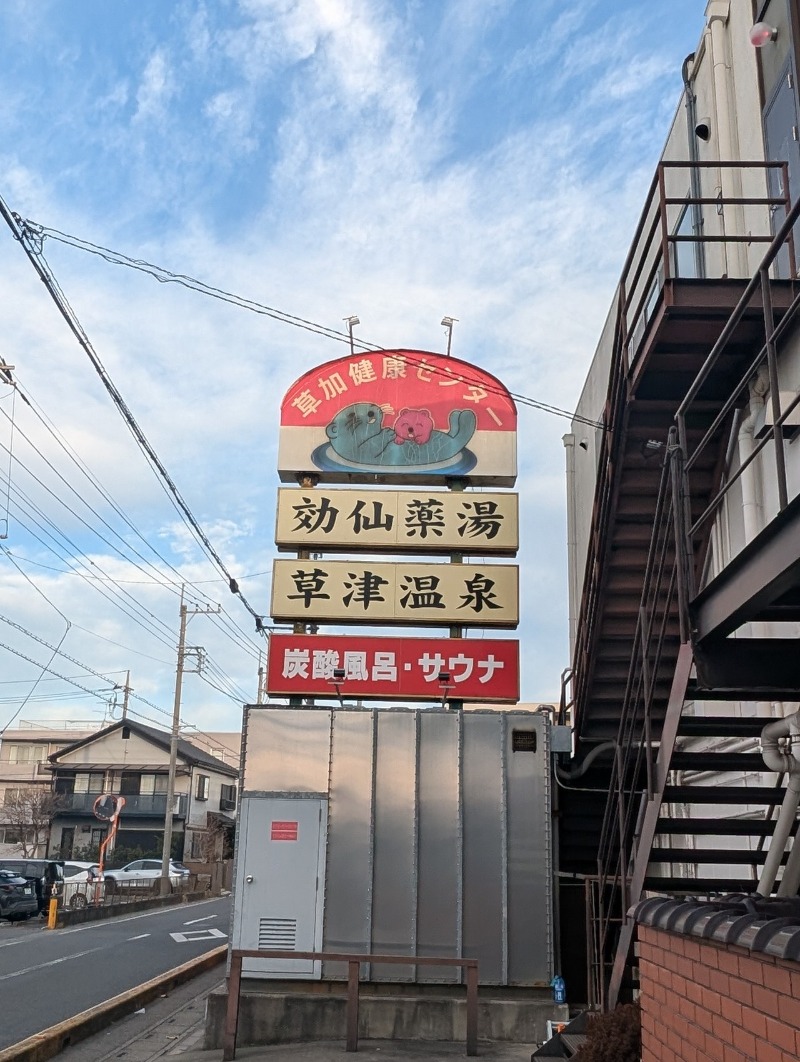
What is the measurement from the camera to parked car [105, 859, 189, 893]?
3512cm

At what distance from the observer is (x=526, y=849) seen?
1138 cm

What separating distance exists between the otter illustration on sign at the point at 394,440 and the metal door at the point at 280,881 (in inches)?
198

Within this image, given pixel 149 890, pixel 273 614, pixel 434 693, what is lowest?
pixel 149 890

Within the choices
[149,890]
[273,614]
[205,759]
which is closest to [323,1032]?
[273,614]

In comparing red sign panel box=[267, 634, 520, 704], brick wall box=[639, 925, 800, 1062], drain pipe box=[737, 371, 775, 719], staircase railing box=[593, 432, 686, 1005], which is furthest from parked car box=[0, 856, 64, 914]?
brick wall box=[639, 925, 800, 1062]

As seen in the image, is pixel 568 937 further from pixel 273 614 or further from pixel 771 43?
pixel 771 43

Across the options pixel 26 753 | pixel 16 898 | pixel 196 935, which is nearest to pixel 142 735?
pixel 26 753

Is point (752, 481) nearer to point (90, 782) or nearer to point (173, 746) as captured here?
point (173, 746)

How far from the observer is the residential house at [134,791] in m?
54.7

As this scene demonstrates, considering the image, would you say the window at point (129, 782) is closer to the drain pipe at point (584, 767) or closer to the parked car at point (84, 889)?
the parked car at point (84, 889)

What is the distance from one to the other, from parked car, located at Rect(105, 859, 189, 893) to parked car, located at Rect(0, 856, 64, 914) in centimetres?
362

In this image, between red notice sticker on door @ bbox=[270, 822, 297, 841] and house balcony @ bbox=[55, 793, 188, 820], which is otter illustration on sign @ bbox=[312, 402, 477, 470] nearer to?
red notice sticker on door @ bbox=[270, 822, 297, 841]

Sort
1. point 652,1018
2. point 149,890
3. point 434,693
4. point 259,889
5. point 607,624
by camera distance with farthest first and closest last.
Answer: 1. point 149,890
2. point 434,693
3. point 259,889
4. point 607,624
5. point 652,1018

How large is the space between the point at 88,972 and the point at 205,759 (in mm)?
44438
